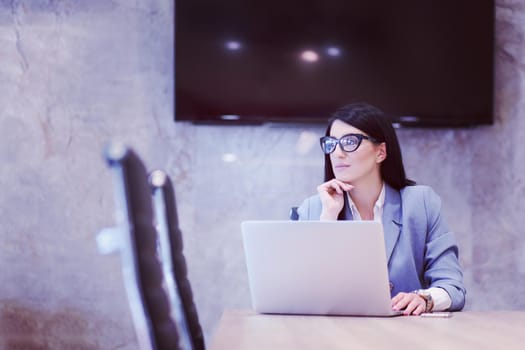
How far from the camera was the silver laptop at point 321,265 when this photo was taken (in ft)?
4.86

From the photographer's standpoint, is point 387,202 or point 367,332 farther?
point 387,202

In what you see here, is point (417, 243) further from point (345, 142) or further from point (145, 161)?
point (145, 161)

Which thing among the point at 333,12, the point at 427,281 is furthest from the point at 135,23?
the point at 427,281

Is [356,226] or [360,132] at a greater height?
[360,132]

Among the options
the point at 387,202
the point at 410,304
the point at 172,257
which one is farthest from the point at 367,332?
the point at 387,202

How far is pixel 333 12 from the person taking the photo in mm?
3287

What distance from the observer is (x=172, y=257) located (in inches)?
57.7

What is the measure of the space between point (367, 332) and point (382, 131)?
105 centimetres

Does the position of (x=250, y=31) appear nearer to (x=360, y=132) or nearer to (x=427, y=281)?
(x=360, y=132)

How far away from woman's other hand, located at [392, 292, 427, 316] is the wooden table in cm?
5

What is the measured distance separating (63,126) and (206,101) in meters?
0.83

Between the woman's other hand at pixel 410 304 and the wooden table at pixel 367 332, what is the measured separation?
5 centimetres

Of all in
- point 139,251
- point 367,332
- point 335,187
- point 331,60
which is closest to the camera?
point 139,251

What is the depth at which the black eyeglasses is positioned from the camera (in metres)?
2.13
